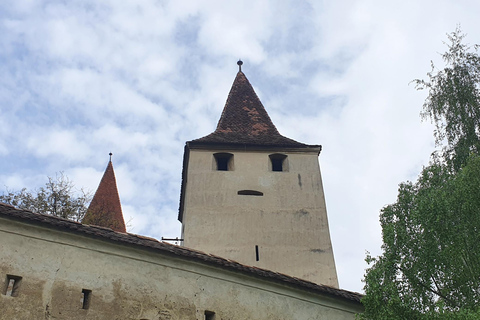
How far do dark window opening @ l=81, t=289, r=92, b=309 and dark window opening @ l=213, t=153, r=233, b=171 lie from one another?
38.4ft

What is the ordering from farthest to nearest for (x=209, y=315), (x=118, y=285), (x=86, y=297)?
(x=209, y=315) → (x=118, y=285) → (x=86, y=297)

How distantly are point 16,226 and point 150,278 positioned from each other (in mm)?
2331

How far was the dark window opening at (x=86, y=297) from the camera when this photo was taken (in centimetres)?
888

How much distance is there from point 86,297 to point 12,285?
44.5 inches

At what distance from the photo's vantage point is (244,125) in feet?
75.0

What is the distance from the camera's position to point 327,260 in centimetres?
1798

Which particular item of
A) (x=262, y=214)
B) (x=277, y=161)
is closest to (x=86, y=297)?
(x=262, y=214)

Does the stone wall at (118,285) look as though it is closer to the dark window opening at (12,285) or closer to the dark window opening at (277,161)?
the dark window opening at (12,285)

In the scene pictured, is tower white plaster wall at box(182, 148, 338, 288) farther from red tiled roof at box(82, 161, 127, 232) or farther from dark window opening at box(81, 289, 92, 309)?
dark window opening at box(81, 289, 92, 309)

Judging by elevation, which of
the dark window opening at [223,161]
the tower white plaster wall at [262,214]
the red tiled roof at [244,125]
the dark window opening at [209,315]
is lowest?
the dark window opening at [209,315]

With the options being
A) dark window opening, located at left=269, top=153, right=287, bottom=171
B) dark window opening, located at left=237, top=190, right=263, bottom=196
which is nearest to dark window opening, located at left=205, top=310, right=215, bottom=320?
dark window opening, located at left=237, top=190, right=263, bottom=196

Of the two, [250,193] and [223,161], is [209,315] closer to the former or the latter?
[250,193]

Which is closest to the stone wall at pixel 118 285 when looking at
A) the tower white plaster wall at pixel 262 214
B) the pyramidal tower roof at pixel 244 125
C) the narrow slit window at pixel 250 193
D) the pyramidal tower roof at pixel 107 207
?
the tower white plaster wall at pixel 262 214

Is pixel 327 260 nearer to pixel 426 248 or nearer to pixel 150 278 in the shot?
pixel 426 248
